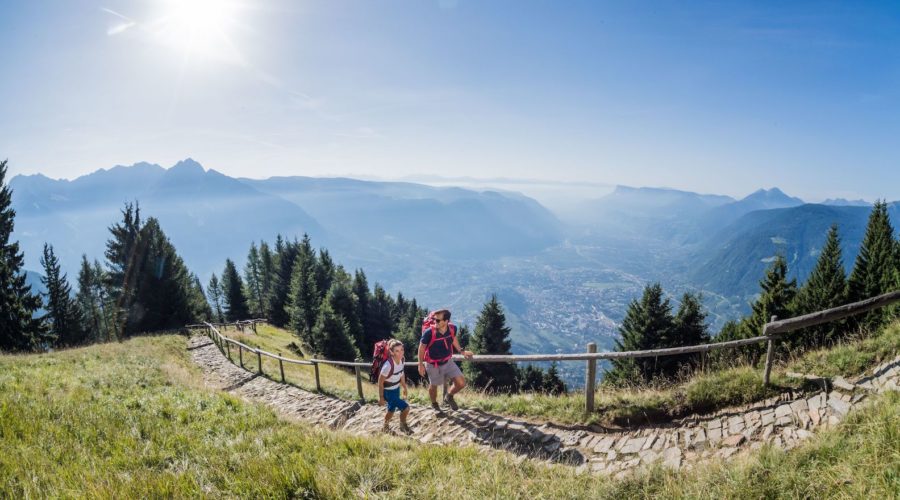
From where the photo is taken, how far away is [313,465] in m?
4.54

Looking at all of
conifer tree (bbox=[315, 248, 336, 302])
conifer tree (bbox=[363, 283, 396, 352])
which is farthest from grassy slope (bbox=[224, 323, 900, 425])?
conifer tree (bbox=[315, 248, 336, 302])

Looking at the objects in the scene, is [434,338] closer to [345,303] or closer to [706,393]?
[706,393]

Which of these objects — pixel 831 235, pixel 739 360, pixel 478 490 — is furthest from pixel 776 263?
pixel 478 490

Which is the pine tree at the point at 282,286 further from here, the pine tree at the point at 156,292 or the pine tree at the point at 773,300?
the pine tree at the point at 773,300

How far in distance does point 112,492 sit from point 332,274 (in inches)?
1813

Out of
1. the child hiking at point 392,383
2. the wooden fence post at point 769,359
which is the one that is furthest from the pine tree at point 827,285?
the child hiking at point 392,383

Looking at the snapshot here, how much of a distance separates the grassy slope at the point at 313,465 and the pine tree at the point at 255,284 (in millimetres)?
52585

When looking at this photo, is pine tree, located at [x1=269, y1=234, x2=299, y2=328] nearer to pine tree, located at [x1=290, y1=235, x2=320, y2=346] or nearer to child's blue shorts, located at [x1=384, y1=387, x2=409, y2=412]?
pine tree, located at [x1=290, y1=235, x2=320, y2=346]

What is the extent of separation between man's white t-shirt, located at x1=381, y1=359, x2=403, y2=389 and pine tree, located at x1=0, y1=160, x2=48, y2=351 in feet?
93.5

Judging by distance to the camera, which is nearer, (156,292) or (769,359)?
(769,359)

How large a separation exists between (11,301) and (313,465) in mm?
32730

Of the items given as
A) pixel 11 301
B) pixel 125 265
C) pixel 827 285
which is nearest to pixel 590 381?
pixel 827 285

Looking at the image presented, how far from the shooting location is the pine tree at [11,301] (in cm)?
2297

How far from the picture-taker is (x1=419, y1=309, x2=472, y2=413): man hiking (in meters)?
7.82
